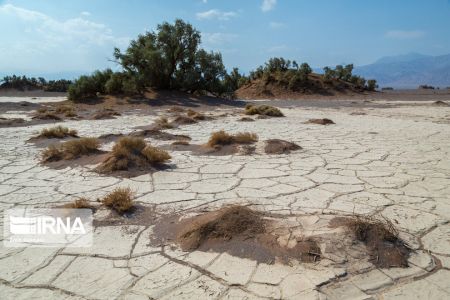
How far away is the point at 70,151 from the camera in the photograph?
6.53 metres

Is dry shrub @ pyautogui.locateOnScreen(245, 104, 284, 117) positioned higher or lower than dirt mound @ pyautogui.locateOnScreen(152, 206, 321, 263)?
higher

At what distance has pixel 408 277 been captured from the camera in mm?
2648

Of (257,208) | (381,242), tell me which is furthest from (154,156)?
(381,242)

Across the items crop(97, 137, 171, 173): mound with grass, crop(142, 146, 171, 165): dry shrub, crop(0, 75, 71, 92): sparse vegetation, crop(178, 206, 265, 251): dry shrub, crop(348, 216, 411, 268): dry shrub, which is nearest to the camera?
crop(348, 216, 411, 268): dry shrub

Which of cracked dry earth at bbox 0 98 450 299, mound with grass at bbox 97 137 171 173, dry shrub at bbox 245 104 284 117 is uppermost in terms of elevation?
dry shrub at bbox 245 104 284 117

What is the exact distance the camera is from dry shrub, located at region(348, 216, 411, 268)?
2.82 meters

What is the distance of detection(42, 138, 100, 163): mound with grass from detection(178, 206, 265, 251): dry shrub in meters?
3.85

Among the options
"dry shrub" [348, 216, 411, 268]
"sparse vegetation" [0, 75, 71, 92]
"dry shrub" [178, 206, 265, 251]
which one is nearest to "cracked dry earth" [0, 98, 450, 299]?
"dry shrub" [348, 216, 411, 268]

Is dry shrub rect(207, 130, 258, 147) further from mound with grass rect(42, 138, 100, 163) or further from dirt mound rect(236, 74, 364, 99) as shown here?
dirt mound rect(236, 74, 364, 99)

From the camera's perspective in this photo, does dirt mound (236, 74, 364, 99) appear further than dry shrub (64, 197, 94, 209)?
Yes

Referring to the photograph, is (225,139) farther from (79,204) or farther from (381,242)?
(381,242)

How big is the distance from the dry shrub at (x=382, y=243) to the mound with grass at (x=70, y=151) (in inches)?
193

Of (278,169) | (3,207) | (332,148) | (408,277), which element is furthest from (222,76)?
(408,277)

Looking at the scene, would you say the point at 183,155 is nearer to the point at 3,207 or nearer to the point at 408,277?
the point at 3,207
